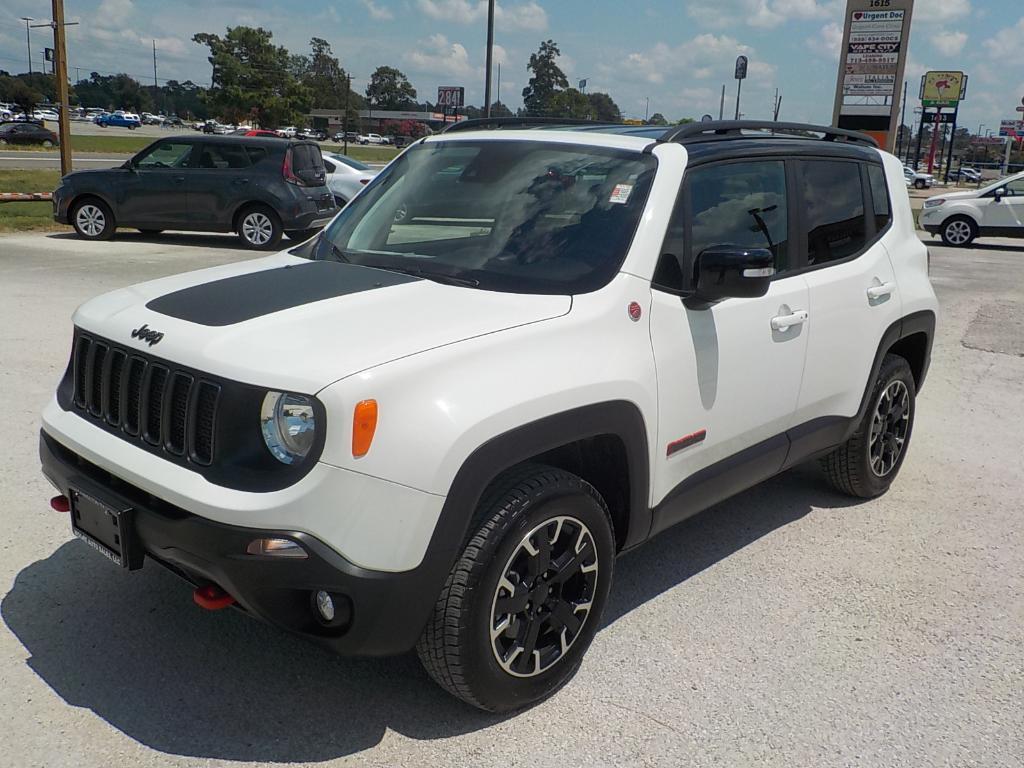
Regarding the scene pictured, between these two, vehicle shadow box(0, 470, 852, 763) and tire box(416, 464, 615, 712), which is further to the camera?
vehicle shadow box(0, 470, 852, 763)

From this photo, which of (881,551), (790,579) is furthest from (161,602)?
(881,551)

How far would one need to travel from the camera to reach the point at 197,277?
3.54 meters

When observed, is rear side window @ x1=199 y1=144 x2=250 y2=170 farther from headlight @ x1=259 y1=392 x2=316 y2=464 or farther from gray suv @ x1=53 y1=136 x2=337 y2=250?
headlight @ x1=259 y1=392 x2=316 y2=464

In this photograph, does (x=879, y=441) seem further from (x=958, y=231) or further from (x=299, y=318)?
(x=958, y=231)

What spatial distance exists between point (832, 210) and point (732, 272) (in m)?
Result: 1.37

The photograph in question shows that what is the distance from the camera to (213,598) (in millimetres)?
2750

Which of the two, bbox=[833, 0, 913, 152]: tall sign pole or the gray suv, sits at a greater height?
bbox=[833, 0, 913, 152]: tall sign pole

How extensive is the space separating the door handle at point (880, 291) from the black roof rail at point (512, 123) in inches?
59.9

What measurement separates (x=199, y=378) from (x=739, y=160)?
2.34 m

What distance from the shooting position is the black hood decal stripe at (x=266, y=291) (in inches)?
117

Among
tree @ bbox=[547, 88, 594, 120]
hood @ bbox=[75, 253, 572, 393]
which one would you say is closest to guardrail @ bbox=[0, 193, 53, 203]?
hood @ bbox=[75, 253, 572, 393]

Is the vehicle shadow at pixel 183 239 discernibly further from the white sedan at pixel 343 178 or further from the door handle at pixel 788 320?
the door handle at pixel 788 320

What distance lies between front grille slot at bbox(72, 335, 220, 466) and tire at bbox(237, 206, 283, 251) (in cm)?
1192

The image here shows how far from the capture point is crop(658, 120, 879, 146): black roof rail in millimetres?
3740
